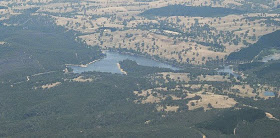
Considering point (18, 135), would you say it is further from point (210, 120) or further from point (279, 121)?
point (279, 121)

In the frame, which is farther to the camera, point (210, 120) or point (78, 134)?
Result: point (210, 120)

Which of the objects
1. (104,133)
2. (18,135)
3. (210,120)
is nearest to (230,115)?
(210,120)

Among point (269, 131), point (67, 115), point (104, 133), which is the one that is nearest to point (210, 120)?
point (269, 131)

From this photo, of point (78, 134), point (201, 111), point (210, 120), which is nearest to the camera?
point (78, 134)

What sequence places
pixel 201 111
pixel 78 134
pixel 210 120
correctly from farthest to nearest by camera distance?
pixel 201 111
pixel 210 120
pixel 78 134

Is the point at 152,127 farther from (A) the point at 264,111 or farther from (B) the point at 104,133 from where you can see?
(A) the point at 264,111

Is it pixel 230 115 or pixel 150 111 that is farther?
pixel 150 111
